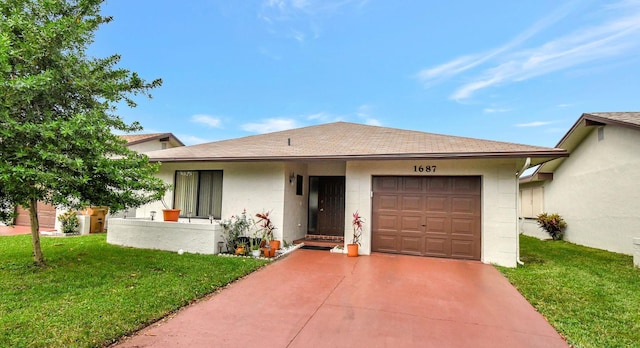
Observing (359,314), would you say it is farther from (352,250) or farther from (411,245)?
(411,245)

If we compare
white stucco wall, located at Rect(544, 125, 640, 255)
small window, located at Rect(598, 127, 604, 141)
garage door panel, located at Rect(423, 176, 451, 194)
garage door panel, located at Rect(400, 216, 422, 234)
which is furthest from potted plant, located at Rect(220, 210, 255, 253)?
small window, located at Rect(598, 127, 604, 141)

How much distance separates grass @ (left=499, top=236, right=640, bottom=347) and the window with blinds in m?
7.95

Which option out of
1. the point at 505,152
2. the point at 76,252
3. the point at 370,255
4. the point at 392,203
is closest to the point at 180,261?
the point at 76,252

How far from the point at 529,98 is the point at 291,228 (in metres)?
13.7

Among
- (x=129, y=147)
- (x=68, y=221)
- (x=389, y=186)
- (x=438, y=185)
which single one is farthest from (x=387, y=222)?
(x=129, y=147)

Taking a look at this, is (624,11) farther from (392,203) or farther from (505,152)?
(392,203)

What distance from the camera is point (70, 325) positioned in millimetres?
3492

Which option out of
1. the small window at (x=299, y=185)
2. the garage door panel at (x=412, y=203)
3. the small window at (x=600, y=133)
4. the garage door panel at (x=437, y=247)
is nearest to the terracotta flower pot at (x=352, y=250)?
the garage door panel at (x=412, y=203)

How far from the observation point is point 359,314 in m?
4.19

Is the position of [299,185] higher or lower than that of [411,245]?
higher

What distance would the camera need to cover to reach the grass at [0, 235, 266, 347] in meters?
3.37

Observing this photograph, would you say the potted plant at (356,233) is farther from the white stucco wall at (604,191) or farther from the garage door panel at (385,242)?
the white stucco wall at (604,191)

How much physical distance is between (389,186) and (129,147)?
14.5m

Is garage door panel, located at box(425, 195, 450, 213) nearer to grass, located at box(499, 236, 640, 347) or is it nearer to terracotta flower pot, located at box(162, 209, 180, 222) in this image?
grass, located at box(499, 236, 640, 347)
